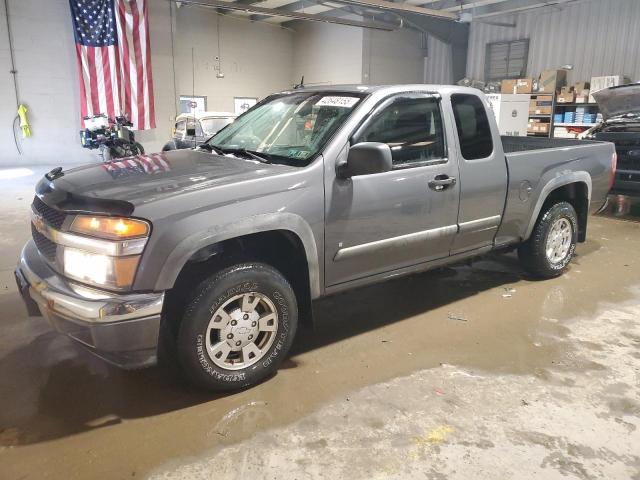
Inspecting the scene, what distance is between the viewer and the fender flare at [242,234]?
2.33 metres

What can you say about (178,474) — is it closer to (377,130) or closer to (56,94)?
(377,130)

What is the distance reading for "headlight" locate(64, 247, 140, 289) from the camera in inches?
89.5

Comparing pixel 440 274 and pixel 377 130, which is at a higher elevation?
pixel 377 130

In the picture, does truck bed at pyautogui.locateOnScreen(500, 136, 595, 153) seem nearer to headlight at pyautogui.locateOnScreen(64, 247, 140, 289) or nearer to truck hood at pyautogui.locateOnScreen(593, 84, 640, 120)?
truck hood at pyautogui.locateOnScreen(593, 84, 640, 120)

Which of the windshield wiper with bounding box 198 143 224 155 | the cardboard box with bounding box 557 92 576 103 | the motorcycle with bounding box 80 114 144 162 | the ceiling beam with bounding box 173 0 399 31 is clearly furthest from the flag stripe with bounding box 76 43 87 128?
the cardboard box with bounding box 557 92 576 103

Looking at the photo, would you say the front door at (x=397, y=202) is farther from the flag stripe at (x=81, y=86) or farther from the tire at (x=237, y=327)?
the flag stripe at (x=81, y=86)

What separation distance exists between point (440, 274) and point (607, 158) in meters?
1.93

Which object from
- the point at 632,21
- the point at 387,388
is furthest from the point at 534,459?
the point at 632,21

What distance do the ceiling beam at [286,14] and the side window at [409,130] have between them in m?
9.64

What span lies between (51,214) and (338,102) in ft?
5.95

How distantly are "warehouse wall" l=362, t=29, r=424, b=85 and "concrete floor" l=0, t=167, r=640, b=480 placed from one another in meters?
12.5

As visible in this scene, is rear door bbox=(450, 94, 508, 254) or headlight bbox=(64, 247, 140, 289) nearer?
headlight bbox=(64, 247, 140, 289)

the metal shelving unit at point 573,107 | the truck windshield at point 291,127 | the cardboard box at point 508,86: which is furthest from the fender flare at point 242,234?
the cardboard box at point 508,86

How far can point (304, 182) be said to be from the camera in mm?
2730
